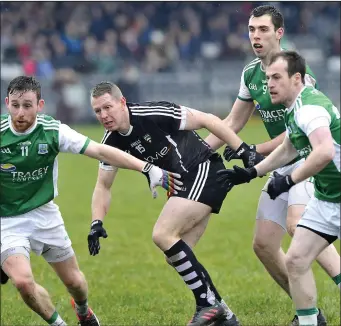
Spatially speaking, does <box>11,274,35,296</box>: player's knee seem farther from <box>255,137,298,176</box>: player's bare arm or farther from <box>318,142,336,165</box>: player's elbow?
<box>318,142,336,165</box>: player's elbow

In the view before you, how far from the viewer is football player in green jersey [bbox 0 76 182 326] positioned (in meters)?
7.51

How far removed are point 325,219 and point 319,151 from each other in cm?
67

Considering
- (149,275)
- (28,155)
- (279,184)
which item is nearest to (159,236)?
(28,155)

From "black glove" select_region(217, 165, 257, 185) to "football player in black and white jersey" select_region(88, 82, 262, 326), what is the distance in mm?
493

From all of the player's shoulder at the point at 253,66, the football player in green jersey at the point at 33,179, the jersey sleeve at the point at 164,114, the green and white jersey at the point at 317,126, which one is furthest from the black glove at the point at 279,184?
the player's shoulder at the point at 253,66

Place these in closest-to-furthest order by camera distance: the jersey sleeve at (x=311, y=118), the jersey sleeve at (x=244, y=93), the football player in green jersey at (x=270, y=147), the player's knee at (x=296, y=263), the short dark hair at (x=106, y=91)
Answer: the jersey sleeve at (x=311, y=118), the player's knee at (x=296, y=263), the short dark hair at (x=106, y=91), the football player in green jersey at (x=270, y=147), the jersey sleeve at (x=244, y=93)

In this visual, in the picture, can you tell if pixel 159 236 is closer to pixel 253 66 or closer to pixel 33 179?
pixel 33 179

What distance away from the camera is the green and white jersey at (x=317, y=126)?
264 inches

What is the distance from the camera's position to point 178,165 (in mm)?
8109

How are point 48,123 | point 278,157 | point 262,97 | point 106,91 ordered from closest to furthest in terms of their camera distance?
point 278,157
point 48,123
point 106,91
point 262,97

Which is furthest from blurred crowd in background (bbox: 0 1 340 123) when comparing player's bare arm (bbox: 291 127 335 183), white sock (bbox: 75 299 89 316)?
player's bare arm (bbox: 291 127 335 183)

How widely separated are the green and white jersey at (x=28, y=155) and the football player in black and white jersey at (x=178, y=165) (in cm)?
43

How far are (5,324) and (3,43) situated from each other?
67.6 feet

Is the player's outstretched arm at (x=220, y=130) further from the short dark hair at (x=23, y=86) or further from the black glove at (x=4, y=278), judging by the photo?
the black glove at (x=4, y=278)
